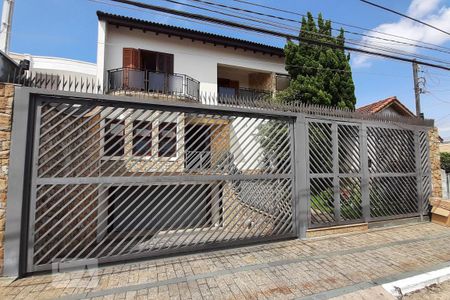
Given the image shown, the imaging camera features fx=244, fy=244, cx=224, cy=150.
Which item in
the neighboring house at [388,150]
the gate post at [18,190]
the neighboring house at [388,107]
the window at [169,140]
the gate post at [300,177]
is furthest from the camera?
the neighboring house at [388,107]

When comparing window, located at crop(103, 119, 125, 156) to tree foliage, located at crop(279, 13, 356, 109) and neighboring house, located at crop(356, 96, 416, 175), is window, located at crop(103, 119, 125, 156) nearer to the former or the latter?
neighboring house, located at crop(356, 96, 416, 175)

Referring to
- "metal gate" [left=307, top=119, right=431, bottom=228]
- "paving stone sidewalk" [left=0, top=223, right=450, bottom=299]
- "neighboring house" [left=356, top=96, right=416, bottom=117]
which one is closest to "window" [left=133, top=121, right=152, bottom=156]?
"paving stone sidewalk" [left=0, top=223, right=450, bottom=299]

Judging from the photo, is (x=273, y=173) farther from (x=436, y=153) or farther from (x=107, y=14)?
(x=107, y=14)

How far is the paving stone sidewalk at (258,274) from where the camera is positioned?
2.89m

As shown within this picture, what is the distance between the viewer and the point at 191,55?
13.8 metres

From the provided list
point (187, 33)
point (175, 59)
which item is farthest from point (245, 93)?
point (187, 33)

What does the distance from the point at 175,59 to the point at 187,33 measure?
1.55m

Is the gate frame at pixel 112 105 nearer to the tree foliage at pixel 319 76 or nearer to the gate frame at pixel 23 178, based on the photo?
the gate frame at pixel 23 178

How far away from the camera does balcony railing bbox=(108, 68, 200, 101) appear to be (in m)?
11.8

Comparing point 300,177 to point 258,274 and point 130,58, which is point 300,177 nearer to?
point 258,274

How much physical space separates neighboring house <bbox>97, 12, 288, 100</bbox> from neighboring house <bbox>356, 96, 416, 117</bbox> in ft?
17.0

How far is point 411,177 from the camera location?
616 centimetres

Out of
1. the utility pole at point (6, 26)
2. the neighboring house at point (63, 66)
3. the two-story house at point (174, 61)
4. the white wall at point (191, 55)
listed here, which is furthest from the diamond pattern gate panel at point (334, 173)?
the neighboring house at point (63, 66)

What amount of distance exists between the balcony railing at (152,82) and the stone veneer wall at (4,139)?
809cm
